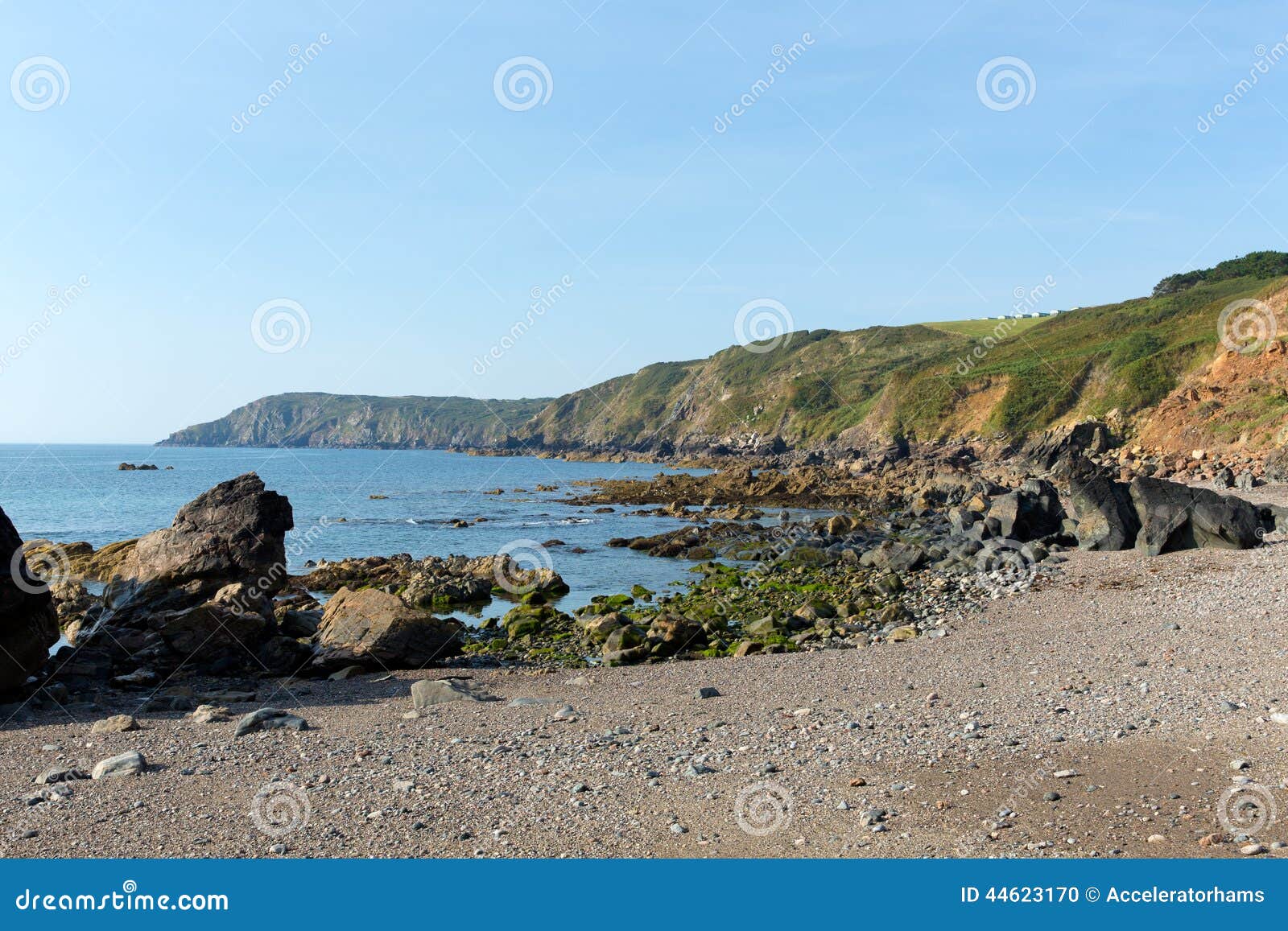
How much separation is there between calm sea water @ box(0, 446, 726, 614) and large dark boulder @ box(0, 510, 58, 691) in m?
14.4

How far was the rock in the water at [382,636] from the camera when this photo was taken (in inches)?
793

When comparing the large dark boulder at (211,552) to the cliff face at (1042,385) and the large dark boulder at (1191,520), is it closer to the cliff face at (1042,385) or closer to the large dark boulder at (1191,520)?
the large dark boulder at (1191,520)

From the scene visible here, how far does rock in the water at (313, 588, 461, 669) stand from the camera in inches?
793

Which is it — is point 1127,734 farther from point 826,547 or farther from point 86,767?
point 826,547

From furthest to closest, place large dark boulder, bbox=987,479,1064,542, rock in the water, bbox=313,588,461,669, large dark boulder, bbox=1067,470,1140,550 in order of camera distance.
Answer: large dark boulder, bbox=987,479,1064,542 < large dark boulder, bbox=1067,470,1140,550 < rock in the water, bbox=313,588,461,669

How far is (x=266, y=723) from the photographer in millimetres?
14312

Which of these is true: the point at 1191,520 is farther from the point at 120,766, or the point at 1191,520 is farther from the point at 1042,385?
the point at 1042,385

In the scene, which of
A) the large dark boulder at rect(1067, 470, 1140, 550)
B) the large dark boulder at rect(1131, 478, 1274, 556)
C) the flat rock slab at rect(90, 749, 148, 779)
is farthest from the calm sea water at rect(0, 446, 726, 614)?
the flat rock slab at rect(90, 749, 148, 779)

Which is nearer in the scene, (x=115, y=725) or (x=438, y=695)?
(x=115, y=725)

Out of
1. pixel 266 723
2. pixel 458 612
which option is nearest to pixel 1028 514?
pixel 458 612

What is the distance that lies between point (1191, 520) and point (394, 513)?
56.1m

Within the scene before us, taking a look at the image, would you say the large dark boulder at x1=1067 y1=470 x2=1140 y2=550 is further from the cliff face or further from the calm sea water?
the cliff face

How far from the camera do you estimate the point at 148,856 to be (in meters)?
8.77

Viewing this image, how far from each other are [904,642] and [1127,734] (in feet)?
29.6
